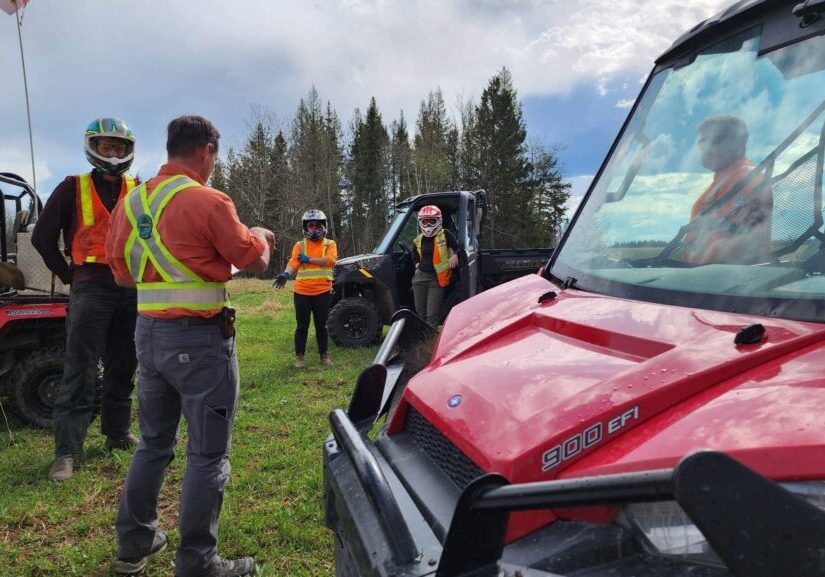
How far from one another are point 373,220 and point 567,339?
154 feet

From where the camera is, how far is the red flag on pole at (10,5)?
19.0 feet

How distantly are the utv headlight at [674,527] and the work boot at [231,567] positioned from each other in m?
2.15

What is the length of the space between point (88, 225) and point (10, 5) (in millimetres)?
3586

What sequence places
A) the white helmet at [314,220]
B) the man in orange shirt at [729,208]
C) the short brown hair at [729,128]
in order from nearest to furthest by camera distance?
1. the man in orange shirt at [729,208]
2. the short brown hair at [729,128]
3. the white helmet at [314,220]

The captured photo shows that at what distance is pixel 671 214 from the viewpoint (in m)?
2.00

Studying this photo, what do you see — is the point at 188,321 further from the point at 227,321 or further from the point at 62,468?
the point at 62,468

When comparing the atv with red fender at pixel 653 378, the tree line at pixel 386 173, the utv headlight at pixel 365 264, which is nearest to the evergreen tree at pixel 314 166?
the tree line at pixel 386 173

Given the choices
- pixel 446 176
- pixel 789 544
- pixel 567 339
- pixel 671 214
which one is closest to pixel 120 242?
pixel 567 339

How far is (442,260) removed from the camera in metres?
7.86

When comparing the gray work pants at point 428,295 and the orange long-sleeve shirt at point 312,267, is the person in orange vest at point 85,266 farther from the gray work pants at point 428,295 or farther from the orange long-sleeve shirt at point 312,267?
the gray work pants at point 428,295

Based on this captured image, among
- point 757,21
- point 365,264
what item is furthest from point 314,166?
point 757,21

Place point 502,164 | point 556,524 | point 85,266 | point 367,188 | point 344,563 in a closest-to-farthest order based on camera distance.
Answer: point 556,524
point 344,563
point 85,266
point 502,164
point 367,188

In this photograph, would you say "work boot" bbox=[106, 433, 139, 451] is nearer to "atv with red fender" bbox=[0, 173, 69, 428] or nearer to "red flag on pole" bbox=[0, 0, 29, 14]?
"atv with red fender" bbox=[0, 173, 69, 428]

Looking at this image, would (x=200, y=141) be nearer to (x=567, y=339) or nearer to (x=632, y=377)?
(x=567, y=339)
